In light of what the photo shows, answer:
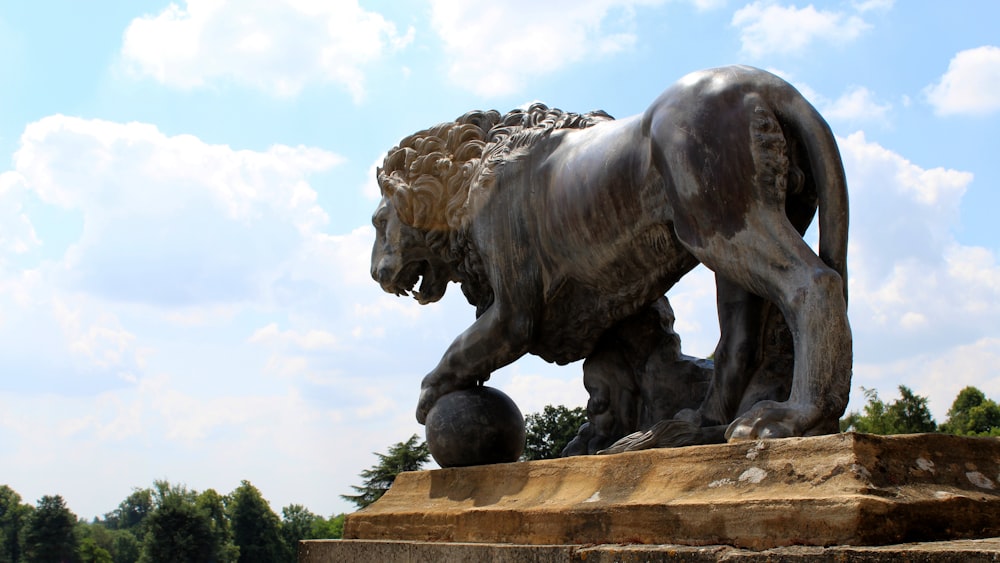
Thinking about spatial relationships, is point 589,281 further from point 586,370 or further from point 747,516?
point 747,516

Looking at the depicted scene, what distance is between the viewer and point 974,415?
3097cm

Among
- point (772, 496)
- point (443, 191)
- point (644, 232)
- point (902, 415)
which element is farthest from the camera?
point (902, 415)

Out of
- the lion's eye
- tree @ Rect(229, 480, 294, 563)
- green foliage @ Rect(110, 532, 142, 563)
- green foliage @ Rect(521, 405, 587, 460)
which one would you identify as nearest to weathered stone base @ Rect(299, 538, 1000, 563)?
the lion's eye

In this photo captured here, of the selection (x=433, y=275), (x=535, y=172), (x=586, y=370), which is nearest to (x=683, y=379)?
(x=586, y=370)

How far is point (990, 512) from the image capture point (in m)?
3.24

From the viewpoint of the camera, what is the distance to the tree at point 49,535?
62.7 m

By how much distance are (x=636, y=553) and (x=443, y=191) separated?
3.17 metres

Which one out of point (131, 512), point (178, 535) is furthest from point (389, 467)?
point (131, 512)

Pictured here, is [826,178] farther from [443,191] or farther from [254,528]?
[254,528]

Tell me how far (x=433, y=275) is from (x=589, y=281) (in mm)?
1556

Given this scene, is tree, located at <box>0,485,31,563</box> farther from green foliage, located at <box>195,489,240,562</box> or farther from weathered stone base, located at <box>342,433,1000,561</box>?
weathered stone base, located at <box>342,433,1000,561</box>

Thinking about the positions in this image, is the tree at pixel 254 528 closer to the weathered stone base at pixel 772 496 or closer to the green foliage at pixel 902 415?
the green foliage at pixel 902 415

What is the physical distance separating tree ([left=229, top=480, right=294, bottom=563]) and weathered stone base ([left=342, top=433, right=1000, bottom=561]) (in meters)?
65.7

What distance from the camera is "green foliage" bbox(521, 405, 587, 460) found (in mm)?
22312
